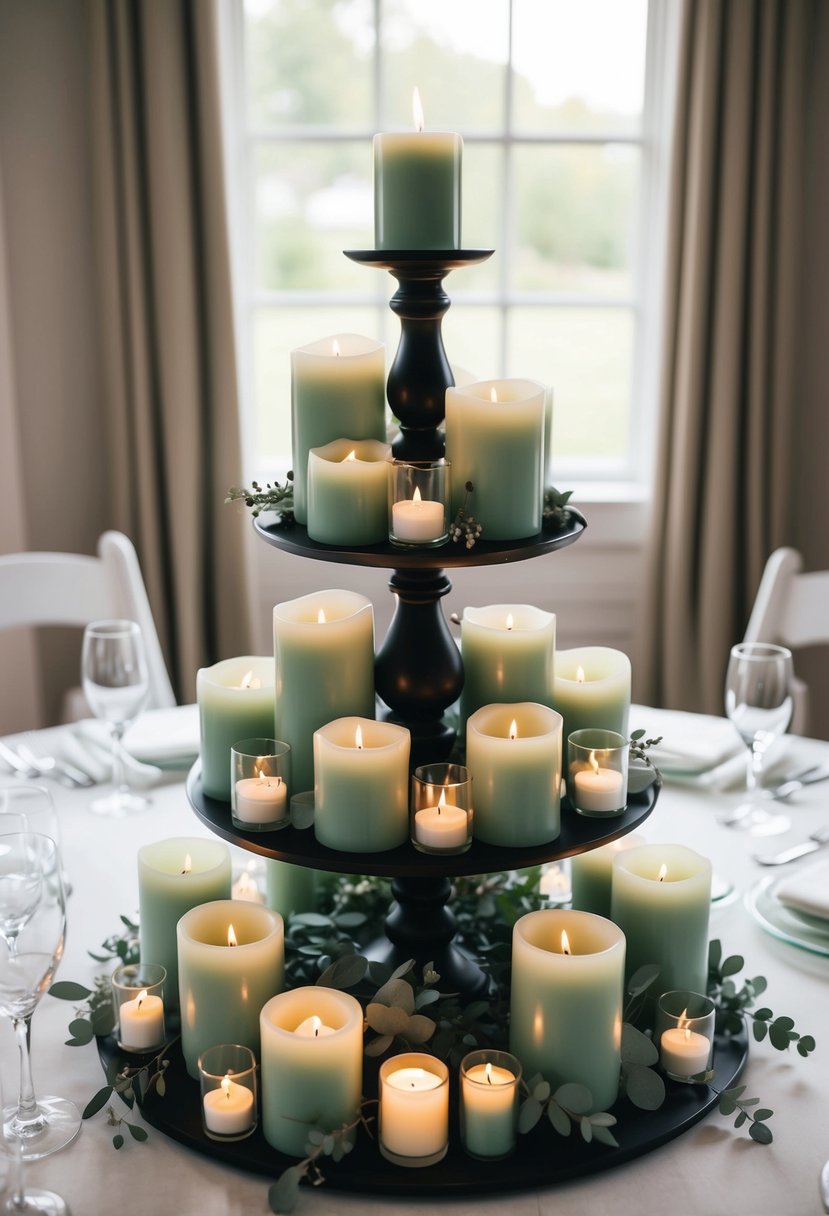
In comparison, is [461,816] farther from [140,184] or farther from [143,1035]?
[140,184]

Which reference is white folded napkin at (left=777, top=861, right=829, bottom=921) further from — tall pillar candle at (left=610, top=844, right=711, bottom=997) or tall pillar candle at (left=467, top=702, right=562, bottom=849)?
tall pillar candle at (left=467, top=702, right=562, bottom=849)

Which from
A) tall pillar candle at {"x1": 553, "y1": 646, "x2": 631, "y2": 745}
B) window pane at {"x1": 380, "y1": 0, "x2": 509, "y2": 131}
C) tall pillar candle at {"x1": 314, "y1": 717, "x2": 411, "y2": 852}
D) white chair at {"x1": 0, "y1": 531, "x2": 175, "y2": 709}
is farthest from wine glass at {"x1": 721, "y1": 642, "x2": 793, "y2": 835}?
window pane at {"x1": 380, "y1": 0, "x2": 509, "y2": 131}

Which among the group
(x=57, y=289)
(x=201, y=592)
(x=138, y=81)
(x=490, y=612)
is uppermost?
(x=138, y=81)

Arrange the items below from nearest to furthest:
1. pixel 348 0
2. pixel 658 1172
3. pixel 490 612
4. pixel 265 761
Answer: pixel 658 1172
pixel 265 761
pixel 490 612
pixel 348 0

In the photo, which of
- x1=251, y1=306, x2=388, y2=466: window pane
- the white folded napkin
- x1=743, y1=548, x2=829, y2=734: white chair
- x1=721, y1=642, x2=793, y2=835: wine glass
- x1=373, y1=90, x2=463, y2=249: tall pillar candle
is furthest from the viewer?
x1=251, y1=306, x2=388, y2=466: window pane

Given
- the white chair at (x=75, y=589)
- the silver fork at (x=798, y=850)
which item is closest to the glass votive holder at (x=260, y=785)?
the silver fork at (x=798, y=850)

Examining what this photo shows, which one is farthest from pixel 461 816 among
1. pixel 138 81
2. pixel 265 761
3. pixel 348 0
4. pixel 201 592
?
pixel 348 0

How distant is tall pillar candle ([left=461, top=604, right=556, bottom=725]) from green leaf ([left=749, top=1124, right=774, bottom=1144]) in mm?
392

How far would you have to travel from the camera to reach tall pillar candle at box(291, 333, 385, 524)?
1.07m

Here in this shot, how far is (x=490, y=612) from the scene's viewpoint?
3.93 feet

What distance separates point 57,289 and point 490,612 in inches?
85.5

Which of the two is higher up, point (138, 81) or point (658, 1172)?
point (138, 81)

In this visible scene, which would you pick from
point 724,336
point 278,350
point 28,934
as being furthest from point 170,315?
point 28,934

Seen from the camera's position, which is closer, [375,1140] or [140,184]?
[375,1140]
